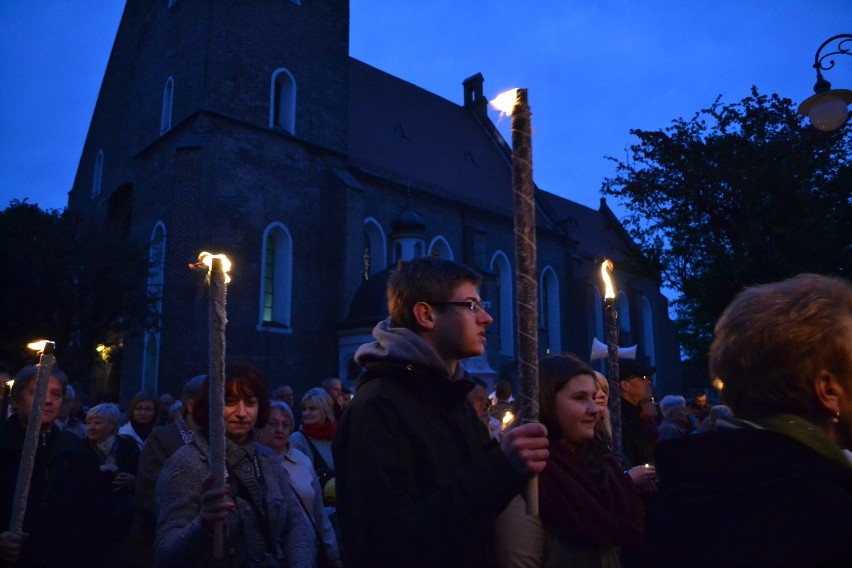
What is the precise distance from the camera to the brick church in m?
18.3

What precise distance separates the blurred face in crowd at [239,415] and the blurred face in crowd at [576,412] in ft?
4.66

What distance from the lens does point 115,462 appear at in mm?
5766

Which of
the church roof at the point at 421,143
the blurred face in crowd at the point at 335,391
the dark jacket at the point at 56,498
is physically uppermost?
the church roof at the point at 421,143

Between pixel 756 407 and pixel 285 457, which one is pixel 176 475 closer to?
pixel 285 457

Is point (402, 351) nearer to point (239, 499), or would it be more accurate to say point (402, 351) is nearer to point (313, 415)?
point (239, 499)

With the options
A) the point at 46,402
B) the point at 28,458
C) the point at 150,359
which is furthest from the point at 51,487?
the point at 150,359

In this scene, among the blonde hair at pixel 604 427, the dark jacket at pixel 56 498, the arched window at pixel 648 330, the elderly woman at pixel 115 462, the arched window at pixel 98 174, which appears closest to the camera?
the blonde hair at pixel 604 427

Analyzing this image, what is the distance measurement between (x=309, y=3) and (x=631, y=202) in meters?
11.5

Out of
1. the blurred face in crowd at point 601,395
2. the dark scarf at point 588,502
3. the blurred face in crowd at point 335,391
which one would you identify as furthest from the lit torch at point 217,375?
the blurred face in crowd at point 335,391

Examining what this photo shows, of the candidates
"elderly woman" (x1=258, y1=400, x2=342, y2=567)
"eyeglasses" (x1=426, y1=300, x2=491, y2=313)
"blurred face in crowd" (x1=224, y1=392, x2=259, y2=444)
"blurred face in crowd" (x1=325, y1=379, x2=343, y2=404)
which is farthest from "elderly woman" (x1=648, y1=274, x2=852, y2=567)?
"blurred face in crowd" (x1=325, y1=379, x2=343, y2=404)

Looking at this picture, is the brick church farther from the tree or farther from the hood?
the hood

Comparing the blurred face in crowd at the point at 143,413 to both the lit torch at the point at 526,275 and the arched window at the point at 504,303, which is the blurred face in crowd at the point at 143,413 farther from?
the arched window at the point at 504,303

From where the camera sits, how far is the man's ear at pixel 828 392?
61.3 inches

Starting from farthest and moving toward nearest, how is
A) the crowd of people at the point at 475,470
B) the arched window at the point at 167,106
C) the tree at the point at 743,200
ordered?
the arched window at the point at 167,106 → the tree at the point at 743,200 → the crowd of people at the point at 475,470
